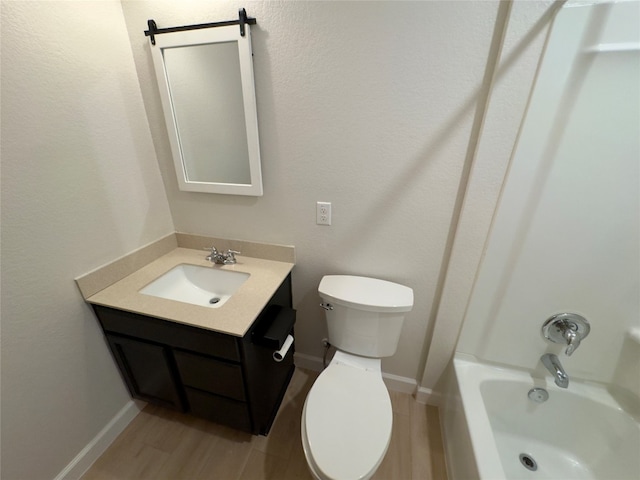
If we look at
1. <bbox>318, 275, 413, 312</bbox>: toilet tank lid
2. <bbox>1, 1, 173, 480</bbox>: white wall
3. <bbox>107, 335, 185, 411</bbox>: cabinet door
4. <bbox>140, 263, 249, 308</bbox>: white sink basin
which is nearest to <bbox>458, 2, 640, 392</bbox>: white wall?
<bbox>318, 275, 413, 312</bbox>: toilet tank lid

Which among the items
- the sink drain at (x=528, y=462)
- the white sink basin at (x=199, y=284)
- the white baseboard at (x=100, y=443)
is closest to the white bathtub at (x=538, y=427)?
the sink drain at (x=528, y=462)

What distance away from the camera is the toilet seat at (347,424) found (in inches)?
33.2

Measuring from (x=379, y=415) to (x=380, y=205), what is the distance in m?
0.86

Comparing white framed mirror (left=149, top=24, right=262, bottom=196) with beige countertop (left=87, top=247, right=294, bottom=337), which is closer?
beige countertop (left=87, top=247, right=294, bottom=337)

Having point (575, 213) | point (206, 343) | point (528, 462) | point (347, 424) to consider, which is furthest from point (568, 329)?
point (206, 343)

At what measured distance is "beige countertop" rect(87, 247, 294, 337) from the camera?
0.98 meters

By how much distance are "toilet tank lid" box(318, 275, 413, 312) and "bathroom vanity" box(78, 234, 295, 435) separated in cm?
23

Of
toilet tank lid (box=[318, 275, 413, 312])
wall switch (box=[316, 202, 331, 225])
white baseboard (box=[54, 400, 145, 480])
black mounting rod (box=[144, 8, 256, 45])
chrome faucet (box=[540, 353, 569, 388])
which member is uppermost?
black mounting rod (box=[144, 8, 256, 45])

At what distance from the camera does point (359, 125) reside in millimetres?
1061

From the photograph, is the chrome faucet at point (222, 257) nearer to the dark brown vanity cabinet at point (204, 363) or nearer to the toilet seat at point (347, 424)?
the dark brown vanity cabinet at point (204, 363)

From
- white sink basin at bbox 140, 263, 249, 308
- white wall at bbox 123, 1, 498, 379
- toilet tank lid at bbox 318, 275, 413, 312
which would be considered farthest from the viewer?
white sink basin at bbox 140, 263, 249, 308

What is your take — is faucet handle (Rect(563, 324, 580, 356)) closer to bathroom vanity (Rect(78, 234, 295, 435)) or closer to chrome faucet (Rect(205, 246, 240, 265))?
bathroom vanity (Rect(78, 234, 295, 435))

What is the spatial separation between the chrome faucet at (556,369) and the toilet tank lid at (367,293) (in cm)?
68

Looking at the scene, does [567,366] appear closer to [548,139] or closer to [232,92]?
[548,139]
